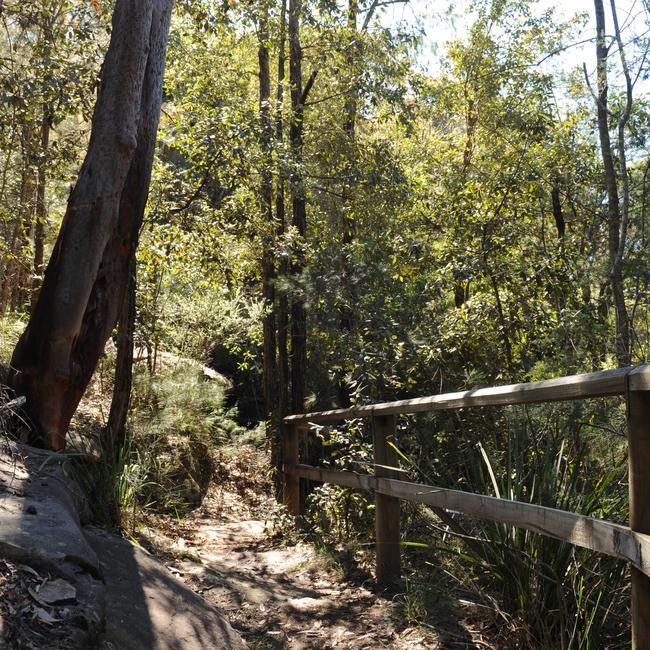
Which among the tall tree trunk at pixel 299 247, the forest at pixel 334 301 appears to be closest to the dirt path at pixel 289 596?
the forest at pixel 334 301

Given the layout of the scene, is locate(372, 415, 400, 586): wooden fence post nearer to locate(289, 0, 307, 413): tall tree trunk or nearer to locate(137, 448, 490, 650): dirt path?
locate(137, 448, 490, 650): dirt path

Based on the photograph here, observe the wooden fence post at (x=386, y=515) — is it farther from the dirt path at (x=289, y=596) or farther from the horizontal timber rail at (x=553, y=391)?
the horizontal timber rail at (x=553, y=391)

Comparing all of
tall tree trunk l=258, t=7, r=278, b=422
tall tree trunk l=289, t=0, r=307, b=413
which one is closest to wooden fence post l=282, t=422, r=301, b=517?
tall tree trunk l=289, t=0, r=307, b=413

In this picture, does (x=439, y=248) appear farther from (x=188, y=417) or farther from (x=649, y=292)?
(x=188, y=417)

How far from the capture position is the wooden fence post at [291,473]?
802cm

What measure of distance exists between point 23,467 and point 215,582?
2089mm

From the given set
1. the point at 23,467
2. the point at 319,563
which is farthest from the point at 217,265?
the point at 23,467

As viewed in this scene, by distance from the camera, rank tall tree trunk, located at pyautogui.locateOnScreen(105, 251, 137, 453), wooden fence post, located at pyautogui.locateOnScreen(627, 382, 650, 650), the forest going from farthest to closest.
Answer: tall tree trunk, located at pyautogui.locateOnScreen(105, 251, 137, 453), the forest, wooden fence post, located at pyautogui.locateOnScreen(627, 382, 650, 650)

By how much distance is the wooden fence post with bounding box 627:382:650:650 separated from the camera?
7.99 ft

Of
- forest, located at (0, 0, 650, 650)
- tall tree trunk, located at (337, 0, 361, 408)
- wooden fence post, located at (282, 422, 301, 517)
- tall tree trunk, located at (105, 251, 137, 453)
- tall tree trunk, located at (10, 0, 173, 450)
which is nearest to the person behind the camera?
forest, located at (0, 0, 650, 650)

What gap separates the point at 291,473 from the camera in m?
8.02

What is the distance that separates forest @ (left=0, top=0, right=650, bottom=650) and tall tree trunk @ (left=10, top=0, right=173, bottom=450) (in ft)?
0.07

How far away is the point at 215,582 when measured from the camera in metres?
5.47

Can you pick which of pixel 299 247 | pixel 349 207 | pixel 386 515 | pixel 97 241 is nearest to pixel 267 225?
pixel 299 247
